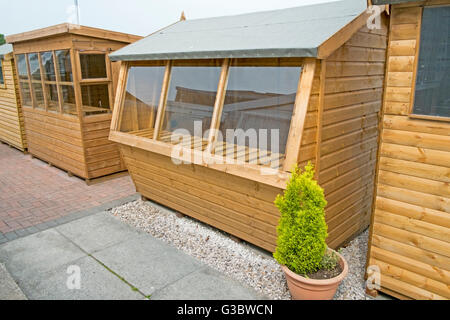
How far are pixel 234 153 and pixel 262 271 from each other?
1.52 metres

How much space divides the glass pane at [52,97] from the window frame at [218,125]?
2.74m

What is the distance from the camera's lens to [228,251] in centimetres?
468

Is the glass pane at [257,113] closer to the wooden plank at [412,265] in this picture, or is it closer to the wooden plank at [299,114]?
the wooden plank at [299,114]

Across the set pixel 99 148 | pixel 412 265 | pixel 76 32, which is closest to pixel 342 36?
pixel 412 265

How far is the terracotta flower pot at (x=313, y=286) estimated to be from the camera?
3266mm

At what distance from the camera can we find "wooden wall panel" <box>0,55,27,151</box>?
31.7 ft

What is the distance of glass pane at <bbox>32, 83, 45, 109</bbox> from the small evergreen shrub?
7.28 metres

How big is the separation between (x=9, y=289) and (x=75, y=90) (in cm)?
416

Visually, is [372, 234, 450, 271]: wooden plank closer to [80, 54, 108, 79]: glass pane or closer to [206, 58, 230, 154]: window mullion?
[206, 58, 230, 154]: window mullion

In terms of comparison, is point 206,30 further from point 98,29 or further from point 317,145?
point 317,145

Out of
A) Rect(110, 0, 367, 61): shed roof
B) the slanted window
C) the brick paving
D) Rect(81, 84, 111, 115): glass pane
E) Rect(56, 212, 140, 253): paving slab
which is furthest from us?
Rect(81, 84, 111, 115): glass pane

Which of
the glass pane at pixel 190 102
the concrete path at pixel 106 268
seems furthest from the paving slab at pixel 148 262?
the glass pane at pixel 190 102

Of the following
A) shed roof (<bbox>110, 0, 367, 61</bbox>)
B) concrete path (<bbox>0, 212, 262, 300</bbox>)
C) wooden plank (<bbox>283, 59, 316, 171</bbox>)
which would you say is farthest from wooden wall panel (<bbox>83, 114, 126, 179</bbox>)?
wooden plank (<bbox>283, 59, 316, 171</bbox>)
